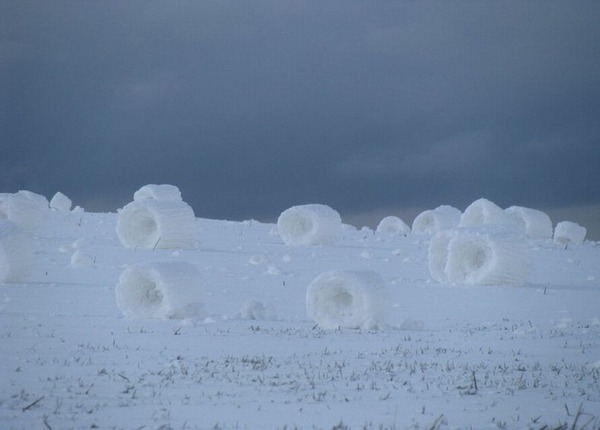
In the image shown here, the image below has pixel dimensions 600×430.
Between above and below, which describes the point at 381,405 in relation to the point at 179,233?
below

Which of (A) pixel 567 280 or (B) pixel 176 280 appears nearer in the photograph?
(B) pixel 176 280

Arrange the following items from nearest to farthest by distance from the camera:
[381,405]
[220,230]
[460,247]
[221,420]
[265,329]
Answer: [221,420]
[381,405]
[265,329]
[460,247]
[220,230]

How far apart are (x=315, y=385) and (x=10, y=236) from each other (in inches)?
541

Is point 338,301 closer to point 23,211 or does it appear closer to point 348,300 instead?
point 348,300

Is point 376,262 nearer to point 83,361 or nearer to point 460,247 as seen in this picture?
point 460,247

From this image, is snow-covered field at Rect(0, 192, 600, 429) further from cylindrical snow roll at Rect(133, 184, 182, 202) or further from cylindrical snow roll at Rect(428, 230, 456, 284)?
cylindrical snow roll at Rect(133, 184, 182, 202)

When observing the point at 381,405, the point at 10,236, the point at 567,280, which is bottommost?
the point at 381,405

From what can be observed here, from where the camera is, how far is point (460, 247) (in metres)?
24.1

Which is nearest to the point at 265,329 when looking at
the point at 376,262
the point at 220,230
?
the point at 376,262

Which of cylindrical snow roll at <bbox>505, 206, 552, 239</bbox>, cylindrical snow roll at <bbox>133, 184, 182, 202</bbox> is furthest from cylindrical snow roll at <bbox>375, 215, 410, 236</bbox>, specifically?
cylindrical snow roll at <bbox>133, 184, 182, 202</bbox>

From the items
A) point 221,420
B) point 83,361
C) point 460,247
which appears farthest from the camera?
point 460,247

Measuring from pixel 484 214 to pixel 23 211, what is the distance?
751 inches

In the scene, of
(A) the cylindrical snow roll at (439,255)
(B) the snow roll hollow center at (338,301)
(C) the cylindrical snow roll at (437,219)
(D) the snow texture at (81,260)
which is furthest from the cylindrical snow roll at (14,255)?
(C) the cylindrical snow roll at (437,219)

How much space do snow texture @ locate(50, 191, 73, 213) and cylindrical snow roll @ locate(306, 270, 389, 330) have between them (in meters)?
30.2
